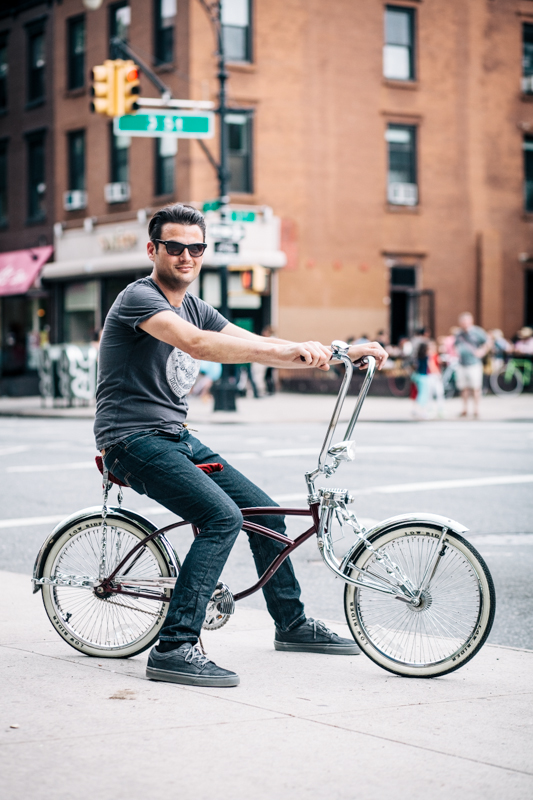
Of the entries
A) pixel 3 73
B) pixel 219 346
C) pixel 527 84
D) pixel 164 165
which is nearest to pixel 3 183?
pixel 3 73

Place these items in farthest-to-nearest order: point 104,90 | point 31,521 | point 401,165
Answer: point 401,165, point 104,90, point 31,521

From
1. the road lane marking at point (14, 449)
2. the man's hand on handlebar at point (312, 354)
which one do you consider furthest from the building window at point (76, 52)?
the man's hand on handlebar at point (312, 354)

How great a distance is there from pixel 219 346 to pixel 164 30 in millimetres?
28419

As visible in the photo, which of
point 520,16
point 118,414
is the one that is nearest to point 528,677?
point 118,414

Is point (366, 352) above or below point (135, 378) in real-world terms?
above

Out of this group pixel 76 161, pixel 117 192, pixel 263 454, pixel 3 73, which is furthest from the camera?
pixel 3 73

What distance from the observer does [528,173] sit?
35625 mm

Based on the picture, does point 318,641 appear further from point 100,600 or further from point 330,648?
point 100,600

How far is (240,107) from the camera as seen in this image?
3070cm

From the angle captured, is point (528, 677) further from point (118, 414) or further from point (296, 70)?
point (296, 70)

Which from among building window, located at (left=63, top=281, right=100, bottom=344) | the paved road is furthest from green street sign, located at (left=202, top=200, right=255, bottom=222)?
building window, located at (left=63, top=281, right=100, bottom=344)

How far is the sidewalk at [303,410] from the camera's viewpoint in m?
22.2

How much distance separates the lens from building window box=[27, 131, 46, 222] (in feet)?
118

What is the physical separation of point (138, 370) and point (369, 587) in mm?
1368
